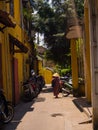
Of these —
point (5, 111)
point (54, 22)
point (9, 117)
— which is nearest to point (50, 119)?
point (9, 117)

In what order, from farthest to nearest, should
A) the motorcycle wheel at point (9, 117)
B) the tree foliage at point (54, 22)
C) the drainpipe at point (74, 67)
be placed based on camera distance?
the tree foliage at point (54, 22), the drainpipe at point (74, 67), the motorcycle wheel at point (9, 117)

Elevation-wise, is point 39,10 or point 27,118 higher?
point 39,10

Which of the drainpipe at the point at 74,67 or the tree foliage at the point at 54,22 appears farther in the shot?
the tree foliage at the point at 54,22

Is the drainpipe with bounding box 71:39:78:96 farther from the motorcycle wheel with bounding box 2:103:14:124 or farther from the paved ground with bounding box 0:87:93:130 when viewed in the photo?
the motorcycle wheel with bounding box 2:103:14:124

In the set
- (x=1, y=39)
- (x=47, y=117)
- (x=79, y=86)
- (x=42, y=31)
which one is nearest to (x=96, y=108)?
(x=47, y=117)

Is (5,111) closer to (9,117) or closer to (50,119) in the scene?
(9,117)

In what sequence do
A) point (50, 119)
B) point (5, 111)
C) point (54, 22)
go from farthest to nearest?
point (54, 22) → point (50, 119) → point (5, 111)

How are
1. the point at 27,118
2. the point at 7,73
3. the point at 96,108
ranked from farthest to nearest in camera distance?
the point at 7,73
the point at 27,118
the point at 96,108

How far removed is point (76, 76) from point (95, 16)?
11811 millimetres

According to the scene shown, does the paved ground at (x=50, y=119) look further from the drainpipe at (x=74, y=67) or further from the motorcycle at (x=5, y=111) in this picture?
the drainpipe at (x=74, y=67)

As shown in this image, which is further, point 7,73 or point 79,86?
point 79,86

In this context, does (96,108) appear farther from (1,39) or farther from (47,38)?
(47,38)

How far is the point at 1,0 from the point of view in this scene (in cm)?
1477

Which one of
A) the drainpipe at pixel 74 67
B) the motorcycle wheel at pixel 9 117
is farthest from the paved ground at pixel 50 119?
the drainpipe at pixel 74 67
